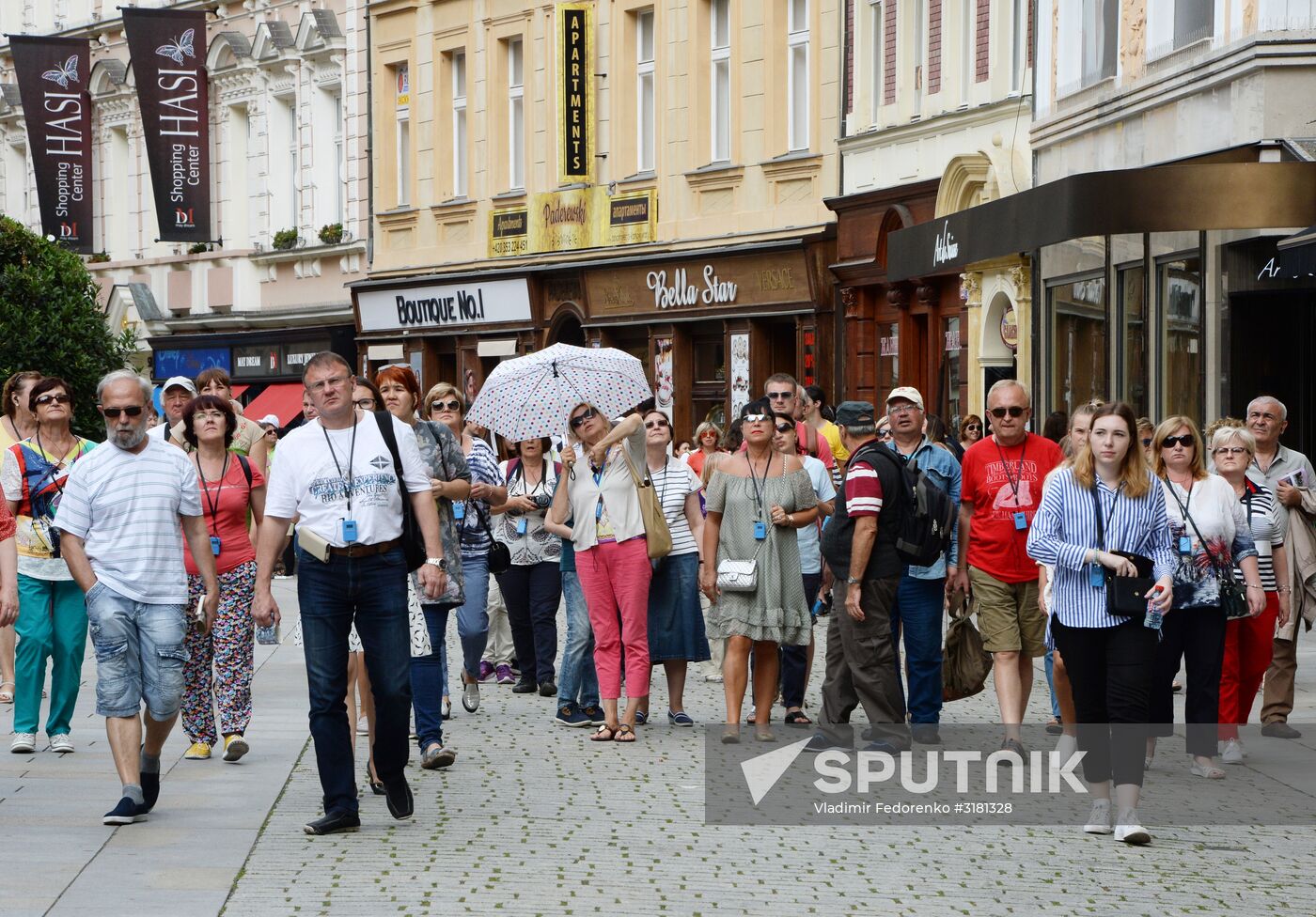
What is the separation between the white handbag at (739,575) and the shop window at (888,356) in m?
15.1

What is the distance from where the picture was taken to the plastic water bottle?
8.68 metres

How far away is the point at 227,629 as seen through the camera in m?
11.1

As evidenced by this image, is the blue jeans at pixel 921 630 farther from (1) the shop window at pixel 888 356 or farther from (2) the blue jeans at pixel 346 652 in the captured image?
(1) the shop window at pixel 888 356

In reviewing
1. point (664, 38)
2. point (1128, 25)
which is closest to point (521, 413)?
point (1128, 25)

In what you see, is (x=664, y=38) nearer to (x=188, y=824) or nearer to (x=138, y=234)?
(x=138, y=234)

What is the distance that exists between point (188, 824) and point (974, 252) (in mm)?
11192

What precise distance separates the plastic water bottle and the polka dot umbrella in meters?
4.14

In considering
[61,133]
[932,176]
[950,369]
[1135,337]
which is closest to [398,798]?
[1135,337]

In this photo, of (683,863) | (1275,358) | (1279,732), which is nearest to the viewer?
(683,863)

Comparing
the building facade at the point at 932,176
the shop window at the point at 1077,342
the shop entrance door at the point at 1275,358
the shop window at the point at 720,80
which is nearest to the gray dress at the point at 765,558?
the shop entrance door at the point at 1275,358

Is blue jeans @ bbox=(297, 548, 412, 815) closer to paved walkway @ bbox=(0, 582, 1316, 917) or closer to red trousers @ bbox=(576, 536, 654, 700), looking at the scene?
paved walkway @ bbox=(0, 582, 1316, 917)

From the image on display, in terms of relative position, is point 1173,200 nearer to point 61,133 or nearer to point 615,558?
point 615,558

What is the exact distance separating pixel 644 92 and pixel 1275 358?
15793 millimetres

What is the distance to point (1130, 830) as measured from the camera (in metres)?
8.68
